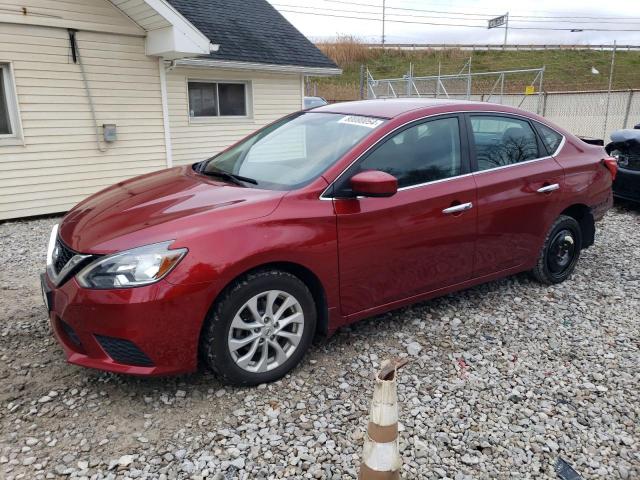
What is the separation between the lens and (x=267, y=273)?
2.90 metres

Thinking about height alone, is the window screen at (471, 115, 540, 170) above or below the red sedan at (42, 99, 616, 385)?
above

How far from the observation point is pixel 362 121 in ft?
11.9

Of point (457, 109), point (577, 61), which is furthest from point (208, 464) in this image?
point (577, 61)

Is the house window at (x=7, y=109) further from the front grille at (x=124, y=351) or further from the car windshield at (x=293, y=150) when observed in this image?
the front grille at (x=124, y=351)

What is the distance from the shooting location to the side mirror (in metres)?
3.02

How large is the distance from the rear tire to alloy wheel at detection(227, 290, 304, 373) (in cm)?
253

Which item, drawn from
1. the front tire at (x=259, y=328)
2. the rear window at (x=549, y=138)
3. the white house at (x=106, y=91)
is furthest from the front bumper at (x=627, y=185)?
the white house at (x=106, y=91)

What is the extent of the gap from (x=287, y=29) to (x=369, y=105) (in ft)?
29.1

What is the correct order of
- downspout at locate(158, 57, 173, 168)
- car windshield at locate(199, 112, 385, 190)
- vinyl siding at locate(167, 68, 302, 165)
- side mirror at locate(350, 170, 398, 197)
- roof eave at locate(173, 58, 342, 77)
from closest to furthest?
side mirror at locate(350, 170, 398, 197) < car windshield at locate(199, 112, 385, 190) < downspout at locate(158, 57, 173, 168) < roof eave at locate(173, 58, 342, 77) < vinyl siding at locate(167, 68, 302, 165)

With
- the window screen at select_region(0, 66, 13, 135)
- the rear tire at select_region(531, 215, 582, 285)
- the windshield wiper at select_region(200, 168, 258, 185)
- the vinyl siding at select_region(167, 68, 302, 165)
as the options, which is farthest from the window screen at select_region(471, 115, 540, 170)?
the vinyl siding at select_region(167, 68, 302, 165)

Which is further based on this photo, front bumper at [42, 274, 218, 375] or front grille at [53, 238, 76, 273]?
front grille at [53, 238, 76, 273]

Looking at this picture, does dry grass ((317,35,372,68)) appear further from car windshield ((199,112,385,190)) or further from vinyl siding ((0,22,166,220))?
car windshield ((199,112,385,190))

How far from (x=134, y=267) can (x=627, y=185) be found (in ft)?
22.7

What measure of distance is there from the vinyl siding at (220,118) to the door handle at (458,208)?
710 cm
